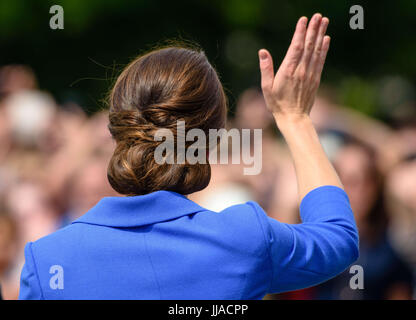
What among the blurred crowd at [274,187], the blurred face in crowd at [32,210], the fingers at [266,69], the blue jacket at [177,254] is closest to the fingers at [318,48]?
the fingers at [266,69]

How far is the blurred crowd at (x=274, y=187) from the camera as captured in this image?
13.8ft

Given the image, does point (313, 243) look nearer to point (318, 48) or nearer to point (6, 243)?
point (318, 48)

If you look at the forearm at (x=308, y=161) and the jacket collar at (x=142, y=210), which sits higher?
the forearm at (x=308, y=161)

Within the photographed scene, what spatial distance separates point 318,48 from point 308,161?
12.8 inches

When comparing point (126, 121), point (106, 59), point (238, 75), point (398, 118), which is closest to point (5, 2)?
point (106, 59)

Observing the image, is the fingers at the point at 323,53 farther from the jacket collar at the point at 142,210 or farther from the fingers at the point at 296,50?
the jacket collar at the point at 142,210

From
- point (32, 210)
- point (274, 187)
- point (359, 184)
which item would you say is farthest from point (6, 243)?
point (359, 184)

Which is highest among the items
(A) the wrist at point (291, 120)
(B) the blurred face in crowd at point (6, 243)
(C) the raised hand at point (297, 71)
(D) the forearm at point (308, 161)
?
(C) the raised hand at point (297, 71)

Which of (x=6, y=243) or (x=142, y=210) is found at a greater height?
(x=142, y=210)

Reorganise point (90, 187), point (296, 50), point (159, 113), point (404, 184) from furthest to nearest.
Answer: point (90, 187)
point (404, 184)
point (296, 50)
point (159, 113)

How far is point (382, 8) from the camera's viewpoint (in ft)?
30.6

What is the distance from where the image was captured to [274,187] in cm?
463

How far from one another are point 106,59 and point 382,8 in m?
4.16

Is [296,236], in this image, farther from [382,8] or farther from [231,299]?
[382,8]
